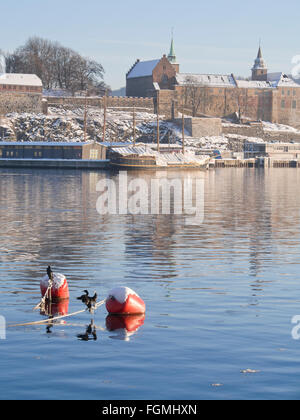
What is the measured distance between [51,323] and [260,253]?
1388cm

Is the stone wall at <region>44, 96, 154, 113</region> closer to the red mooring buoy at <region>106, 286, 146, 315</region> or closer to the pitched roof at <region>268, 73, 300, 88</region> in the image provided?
the pitched roof at <region>268, 73, 300, 88</region>

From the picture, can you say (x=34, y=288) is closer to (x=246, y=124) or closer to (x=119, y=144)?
(x=119, y=144)

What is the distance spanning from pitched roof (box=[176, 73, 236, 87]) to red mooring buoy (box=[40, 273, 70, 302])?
543 feet

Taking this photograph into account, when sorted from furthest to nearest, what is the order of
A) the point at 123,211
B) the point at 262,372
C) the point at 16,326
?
1. the point at 123,211
2. the point at 16,326
3. the point at 262,372

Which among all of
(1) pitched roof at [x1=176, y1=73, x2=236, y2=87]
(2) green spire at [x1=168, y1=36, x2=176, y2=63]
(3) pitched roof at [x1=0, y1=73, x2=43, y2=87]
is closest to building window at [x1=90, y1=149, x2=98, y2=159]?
(3) pitched roof at [x1=0, y1=73, x2=43, y2=87]

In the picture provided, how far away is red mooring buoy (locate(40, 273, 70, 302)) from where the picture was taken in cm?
2089

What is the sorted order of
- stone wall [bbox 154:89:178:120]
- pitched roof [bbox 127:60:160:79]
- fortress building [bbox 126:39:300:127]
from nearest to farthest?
1. stone wall [bbox 154:89:178:120]
2. fortress building [bbox 126:39:300:127]
3. pitched roof [bbox 127:60:160:79]

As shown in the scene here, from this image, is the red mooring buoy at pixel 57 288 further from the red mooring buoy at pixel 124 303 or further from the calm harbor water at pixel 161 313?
the red mooring buoy at pixel 124 303

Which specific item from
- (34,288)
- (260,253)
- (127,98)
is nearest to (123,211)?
(260,253)

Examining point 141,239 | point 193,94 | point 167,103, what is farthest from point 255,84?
point 141,239

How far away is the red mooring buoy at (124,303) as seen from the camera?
19.2 m
